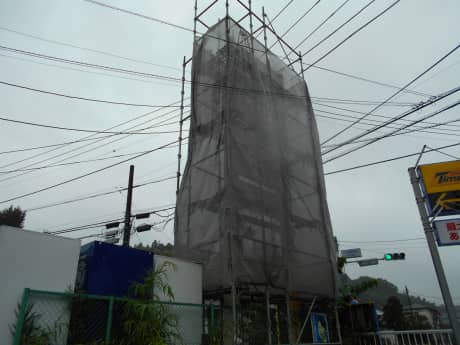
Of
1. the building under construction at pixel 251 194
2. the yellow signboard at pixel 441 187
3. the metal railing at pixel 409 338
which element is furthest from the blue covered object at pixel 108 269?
the metal railing at pixel 409 338

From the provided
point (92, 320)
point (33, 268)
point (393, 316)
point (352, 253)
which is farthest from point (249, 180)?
point (393, 316)

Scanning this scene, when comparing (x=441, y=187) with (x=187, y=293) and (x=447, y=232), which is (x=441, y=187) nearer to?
(x=447, y=232)

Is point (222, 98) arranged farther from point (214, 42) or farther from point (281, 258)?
point (281, 258)

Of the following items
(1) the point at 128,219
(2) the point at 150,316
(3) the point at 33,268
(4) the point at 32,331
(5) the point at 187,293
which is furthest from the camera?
(1) the point at 128,219

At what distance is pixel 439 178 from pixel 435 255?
1.41 metres

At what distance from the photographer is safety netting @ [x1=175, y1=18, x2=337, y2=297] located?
6000 millimetres

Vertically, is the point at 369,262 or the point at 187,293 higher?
the point at 369,262

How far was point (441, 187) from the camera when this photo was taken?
516cm

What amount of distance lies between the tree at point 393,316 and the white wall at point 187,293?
27971 millimetres

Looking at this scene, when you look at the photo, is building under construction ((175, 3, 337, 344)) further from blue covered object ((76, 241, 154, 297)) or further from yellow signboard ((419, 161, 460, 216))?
yellow signboard ((419, 161, 460, 216))

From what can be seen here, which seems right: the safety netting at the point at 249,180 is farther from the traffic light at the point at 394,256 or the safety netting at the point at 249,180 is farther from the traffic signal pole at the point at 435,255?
the traffic light at the point at 394,256

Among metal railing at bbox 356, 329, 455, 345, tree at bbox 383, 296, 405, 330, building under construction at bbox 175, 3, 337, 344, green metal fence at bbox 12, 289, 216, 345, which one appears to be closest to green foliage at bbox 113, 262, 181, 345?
green metal fence at bbox 12, 289, 216, 345

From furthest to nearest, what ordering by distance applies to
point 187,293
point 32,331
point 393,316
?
point 393,316, point 187,293, point 32,331

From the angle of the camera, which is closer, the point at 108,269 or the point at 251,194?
the point at 108,269
